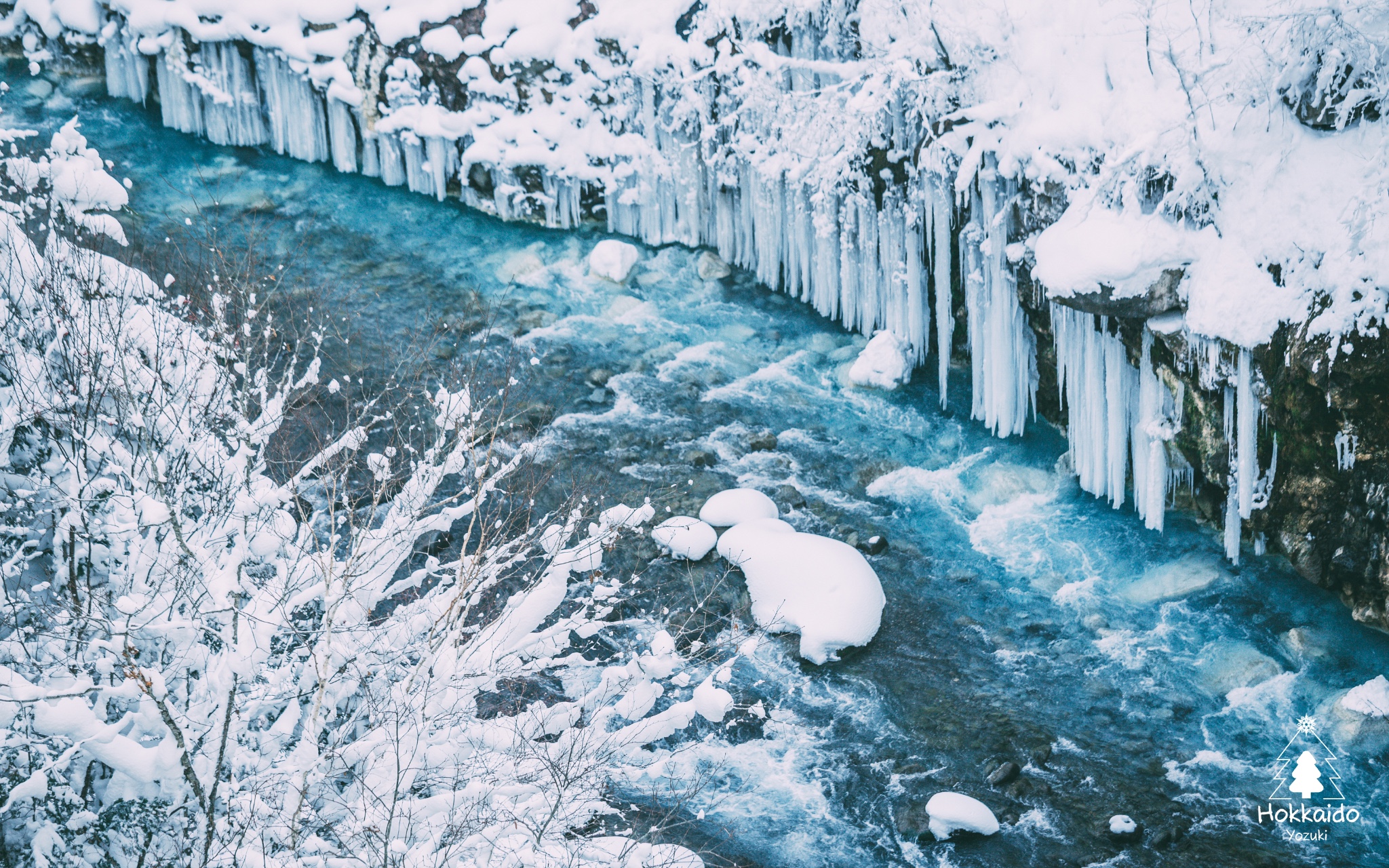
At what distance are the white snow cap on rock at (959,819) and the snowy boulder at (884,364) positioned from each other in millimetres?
6080

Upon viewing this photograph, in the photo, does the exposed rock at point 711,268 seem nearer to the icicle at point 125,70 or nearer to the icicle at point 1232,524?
the icicle at point 1232,524

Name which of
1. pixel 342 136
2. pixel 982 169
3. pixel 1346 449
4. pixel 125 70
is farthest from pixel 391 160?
pixel 1346 449

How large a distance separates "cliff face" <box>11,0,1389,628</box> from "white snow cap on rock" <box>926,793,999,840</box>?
13.0 feet

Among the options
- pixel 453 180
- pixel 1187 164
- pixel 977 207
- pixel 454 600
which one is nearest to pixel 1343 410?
pixel 1187 164

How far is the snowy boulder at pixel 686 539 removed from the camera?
10.4 metres

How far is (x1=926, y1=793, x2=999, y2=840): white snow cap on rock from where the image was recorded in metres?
7.68

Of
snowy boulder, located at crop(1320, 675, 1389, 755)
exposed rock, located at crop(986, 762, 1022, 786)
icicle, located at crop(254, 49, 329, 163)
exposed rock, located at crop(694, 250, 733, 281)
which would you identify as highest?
icicle, located at crop(254, 49, 329, 163)

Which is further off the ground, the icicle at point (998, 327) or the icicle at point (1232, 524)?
the icicle at point (998, 327)

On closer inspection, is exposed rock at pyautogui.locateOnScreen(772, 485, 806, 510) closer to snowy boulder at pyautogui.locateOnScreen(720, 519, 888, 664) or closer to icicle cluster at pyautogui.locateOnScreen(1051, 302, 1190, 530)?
snowy boulder at pyautogui.locateOnScreen(720, 519, 888, 664)

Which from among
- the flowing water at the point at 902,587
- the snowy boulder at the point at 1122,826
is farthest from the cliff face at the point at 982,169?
the snowy boulder at the point at 1122,826

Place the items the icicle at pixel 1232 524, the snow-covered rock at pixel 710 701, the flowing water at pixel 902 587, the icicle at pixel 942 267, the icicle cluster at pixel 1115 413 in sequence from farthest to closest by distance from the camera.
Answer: the icicle at pixel 942 267 < the icicle cluster at pixel 1115 413 < the icicle at pixel 1232 524 < the flowing water at pixel 902 587 < the snow-covered rock at pixel 710 701

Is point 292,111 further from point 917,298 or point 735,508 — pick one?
point 735,508

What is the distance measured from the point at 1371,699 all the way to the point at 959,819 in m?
3.69

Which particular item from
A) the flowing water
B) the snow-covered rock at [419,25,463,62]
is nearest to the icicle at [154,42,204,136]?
the flowing water
